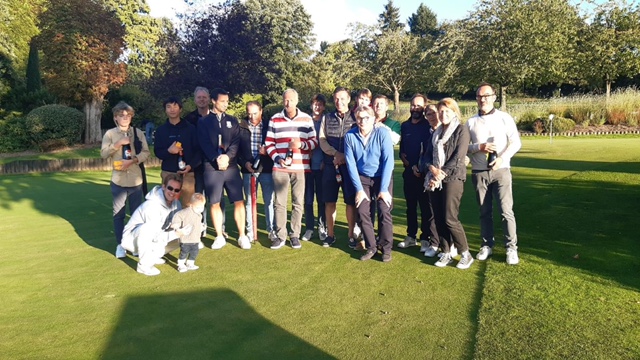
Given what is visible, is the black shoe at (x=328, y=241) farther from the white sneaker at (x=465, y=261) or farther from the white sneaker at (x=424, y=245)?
the white sneaker at (x=465, y=261)

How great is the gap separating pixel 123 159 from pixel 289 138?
80.5 inches

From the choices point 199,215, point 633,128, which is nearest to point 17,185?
point 199,215

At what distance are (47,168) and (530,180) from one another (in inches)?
556

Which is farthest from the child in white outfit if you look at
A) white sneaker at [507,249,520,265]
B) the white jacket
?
white sneaker at [507,249,520,265]

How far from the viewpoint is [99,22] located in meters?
→ 19.5

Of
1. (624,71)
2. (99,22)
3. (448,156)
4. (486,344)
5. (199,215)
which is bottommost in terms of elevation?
(486,344)

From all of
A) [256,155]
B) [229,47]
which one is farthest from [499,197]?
[229,47]

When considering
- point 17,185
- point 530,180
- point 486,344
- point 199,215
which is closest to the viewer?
point 486,344

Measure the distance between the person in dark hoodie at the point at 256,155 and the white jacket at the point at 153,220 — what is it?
1.20 meters

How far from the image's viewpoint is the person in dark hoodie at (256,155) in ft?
20.0

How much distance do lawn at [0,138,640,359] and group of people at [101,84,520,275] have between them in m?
0.33

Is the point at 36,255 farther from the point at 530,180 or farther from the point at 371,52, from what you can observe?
the point at 371,52

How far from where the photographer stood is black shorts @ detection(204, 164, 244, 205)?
586 cm

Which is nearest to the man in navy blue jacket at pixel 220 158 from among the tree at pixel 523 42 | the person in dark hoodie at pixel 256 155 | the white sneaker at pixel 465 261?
the person in dark hoodie at pixel 256 155
